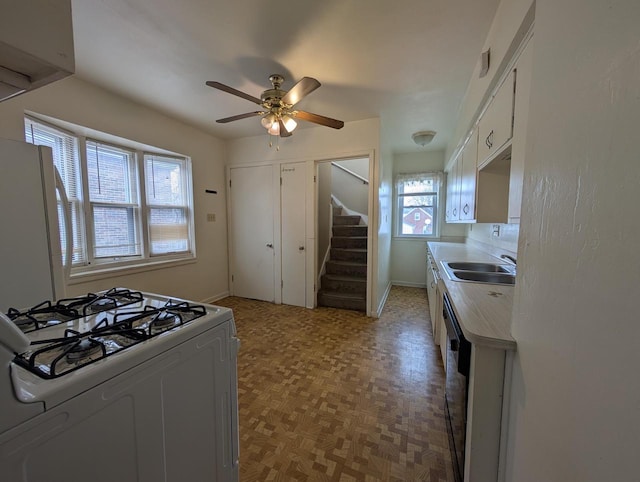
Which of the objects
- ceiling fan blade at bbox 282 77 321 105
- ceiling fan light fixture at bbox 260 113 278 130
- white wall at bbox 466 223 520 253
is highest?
ceiling fan blade at bbox 282 77 321 105

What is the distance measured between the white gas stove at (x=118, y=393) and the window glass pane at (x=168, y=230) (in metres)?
2.32

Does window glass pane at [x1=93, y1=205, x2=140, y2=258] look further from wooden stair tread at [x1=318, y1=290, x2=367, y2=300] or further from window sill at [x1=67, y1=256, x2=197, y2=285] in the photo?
wooden stair tread at [x1=318, y1=290, x2=367, y2=300]

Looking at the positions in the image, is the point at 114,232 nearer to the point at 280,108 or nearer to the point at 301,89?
the point at 280,108

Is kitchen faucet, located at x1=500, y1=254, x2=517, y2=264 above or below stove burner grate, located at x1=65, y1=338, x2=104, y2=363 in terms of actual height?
above

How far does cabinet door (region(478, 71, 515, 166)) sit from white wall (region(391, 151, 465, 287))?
120 inches

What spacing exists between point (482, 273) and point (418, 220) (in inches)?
120

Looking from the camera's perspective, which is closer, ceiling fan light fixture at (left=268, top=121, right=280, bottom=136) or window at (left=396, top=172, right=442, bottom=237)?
ceiling fan light fixture at (left=268, top=121, right=280, bottom=136)

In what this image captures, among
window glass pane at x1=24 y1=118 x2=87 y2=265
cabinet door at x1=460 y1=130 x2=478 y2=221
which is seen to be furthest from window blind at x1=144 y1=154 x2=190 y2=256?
cabinet door at x1=460 y1=130 x2=478 y2=221

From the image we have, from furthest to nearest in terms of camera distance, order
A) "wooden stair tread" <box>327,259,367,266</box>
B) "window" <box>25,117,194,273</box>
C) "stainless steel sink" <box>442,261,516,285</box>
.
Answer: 1. "wooden stair tread" <box>327,259,367,266</box>
2. "window" <box>25,117,194,273</box>
3. "stainless steel sink" <box>442,261,516,285</box>

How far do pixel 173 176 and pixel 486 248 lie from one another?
4172mm

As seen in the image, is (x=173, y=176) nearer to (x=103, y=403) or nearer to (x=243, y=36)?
(x=243, y=36)

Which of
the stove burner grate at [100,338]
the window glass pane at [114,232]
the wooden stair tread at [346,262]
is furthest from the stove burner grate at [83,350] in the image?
the wooden stair tread at [346,262]

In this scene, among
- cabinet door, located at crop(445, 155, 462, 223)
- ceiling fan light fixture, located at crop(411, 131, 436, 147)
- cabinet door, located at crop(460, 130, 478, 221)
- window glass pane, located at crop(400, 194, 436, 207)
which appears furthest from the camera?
window glass pane, located at crop(400, 194, 436, 207)

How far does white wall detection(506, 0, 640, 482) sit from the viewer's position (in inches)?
17.3
